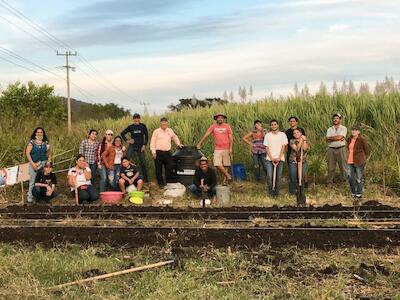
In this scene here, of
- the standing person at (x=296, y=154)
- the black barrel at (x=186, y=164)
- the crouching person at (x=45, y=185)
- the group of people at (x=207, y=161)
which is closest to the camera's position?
the standing person at (x=296, y=154)

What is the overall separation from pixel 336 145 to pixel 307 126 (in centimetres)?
358

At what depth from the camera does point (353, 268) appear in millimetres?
5117

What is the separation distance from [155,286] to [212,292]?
58 centimetres

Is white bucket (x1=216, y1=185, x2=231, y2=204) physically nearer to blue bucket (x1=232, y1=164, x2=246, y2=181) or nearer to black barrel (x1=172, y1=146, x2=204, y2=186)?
black barrel (x1=172, y1=146, x2=204, y2=186)

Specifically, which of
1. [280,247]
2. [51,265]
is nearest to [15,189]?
[51,265]

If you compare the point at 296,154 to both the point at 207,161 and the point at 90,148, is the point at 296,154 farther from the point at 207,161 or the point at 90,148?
the point at 90,148

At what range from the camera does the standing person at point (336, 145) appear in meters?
11.2

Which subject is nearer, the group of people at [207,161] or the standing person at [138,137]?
the group of people at [207,161]

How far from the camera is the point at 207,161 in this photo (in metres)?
11.2

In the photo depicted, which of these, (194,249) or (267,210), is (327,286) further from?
(267,210)

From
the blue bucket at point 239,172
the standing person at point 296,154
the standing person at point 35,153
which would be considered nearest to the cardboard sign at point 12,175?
the standing person at point 35,153

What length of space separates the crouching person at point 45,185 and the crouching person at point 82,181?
0.48m

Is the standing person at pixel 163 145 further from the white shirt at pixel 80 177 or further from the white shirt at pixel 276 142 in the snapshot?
the white shirt at pixel 276 142

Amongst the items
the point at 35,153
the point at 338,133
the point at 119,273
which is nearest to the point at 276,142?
the point at 338,133
